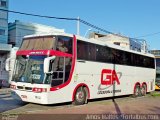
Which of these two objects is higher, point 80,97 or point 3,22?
point 3,22

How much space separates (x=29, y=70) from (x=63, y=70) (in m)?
1.55

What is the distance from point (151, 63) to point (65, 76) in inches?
491

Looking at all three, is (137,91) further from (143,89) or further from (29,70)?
(29,70)

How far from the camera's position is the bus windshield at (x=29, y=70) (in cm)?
1433

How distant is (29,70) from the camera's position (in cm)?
1473

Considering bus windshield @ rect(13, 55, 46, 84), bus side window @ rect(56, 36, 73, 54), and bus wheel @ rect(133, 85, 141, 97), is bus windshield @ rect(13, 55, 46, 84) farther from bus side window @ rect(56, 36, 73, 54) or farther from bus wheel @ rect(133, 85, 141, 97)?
bus wheel @ rect(133, 85, 141, 97)

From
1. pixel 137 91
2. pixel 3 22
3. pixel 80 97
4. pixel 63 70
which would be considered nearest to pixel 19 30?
pixel 3 22

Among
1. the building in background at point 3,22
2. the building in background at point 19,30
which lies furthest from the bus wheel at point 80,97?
the building in background at point 19,30

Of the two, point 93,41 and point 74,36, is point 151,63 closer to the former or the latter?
point 93,41

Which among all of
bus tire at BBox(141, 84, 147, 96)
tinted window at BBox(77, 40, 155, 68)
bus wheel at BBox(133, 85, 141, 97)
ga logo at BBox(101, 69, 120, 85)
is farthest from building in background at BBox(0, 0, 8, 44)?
ga logo at BBox(101, 69, 120, 85)

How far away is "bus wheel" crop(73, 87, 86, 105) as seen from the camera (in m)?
16.0

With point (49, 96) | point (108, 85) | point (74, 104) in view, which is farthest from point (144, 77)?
point (49, 96)

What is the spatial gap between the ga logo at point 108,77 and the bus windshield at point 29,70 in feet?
16.1

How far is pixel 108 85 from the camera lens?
748 inches
